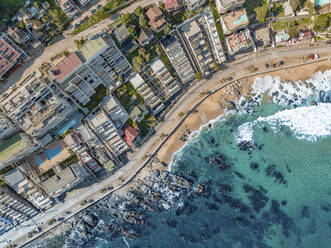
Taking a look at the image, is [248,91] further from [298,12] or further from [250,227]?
[250,227]

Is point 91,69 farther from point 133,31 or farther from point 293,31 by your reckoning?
point 293,31

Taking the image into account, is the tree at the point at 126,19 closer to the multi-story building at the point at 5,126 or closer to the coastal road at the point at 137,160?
the coastal road at the point at 137,160

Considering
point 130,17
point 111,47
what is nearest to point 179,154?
point 111,47

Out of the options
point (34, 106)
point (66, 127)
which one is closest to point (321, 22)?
point (66, 127)

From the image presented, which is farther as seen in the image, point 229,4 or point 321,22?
point 321,22

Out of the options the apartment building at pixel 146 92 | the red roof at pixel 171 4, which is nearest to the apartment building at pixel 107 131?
the apartment building at pixel 146 92

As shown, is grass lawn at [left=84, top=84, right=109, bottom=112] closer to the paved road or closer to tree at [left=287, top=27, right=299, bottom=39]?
the paved road
